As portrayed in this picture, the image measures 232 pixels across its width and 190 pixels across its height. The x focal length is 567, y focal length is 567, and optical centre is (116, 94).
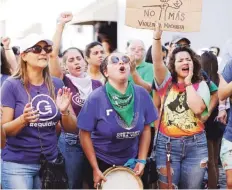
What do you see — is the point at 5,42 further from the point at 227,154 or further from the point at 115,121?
the point at 227,154

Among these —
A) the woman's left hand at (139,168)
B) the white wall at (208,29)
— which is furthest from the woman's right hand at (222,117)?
the white wall at (208,29)

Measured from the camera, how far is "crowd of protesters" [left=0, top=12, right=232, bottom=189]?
4.16 metres

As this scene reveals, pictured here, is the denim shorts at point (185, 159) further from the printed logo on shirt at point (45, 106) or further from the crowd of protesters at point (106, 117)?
the printed logo on shirt at point (45, 106)

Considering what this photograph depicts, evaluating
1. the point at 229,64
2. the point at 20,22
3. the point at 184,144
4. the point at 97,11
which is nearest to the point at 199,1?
the point at 229,64

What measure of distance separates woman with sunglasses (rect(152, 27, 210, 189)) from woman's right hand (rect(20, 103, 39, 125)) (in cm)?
131

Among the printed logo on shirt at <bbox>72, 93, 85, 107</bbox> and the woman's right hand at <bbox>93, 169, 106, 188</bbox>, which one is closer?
the woman's right hand at <bbox>93, 169, 106, 188</bbox>

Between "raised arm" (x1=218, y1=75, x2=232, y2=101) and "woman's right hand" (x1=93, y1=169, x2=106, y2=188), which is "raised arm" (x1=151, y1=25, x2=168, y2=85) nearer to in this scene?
"raised arm" (x1=218, y1=75, x2=232, y2=101)

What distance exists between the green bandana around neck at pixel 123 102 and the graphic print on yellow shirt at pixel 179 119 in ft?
1.51

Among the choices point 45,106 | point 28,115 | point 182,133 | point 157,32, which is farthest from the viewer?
point 157,32

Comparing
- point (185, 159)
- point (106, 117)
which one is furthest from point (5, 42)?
point (185, 159)

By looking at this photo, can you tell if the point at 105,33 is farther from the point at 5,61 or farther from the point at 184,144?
the point at 184,144

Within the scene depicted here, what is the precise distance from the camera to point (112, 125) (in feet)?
14.5

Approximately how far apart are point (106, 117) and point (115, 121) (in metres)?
0.08

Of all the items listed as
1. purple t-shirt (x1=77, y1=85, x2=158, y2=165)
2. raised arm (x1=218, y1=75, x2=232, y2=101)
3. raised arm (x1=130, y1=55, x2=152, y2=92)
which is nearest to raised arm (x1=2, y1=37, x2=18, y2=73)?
raised arm (x1=130, y1=55, x2=152, y2=92)
